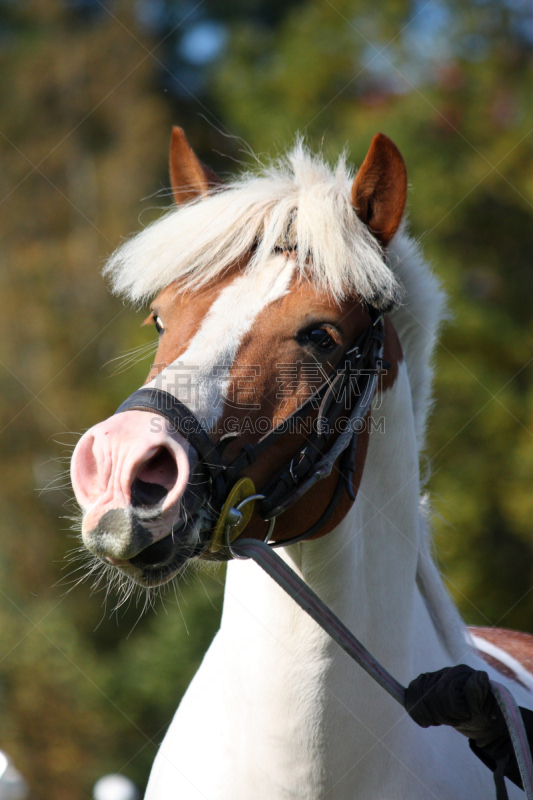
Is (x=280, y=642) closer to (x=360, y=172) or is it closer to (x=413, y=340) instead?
(x=413, y=340)

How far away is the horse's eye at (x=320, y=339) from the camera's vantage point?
189cm

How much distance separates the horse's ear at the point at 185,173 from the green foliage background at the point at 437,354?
12.3ft

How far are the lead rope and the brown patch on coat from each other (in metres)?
0.84

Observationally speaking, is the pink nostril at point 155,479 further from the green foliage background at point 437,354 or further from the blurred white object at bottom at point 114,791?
the green foliage background at point 437,354

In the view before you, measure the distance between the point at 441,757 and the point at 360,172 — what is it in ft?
5.50

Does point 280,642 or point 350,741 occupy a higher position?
point 280,642

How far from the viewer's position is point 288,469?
1853 millimetres

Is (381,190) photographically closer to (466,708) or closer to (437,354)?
(466,708)

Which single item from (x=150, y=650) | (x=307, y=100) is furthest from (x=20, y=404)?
(x=307, y=100)

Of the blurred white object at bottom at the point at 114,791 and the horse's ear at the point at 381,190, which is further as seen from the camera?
the blurred white object at bottom at the point at 114,791

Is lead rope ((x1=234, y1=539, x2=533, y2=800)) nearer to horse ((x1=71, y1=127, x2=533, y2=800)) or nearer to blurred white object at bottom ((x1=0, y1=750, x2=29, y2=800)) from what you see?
horse ((x1=71, y1=127, x2=533, y2=800))

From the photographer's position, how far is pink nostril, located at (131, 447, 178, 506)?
157 cm

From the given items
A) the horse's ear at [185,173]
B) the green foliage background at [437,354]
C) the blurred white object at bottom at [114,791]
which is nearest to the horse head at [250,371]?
the horse's ear at [185,173]

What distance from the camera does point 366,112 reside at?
10.9 metres
